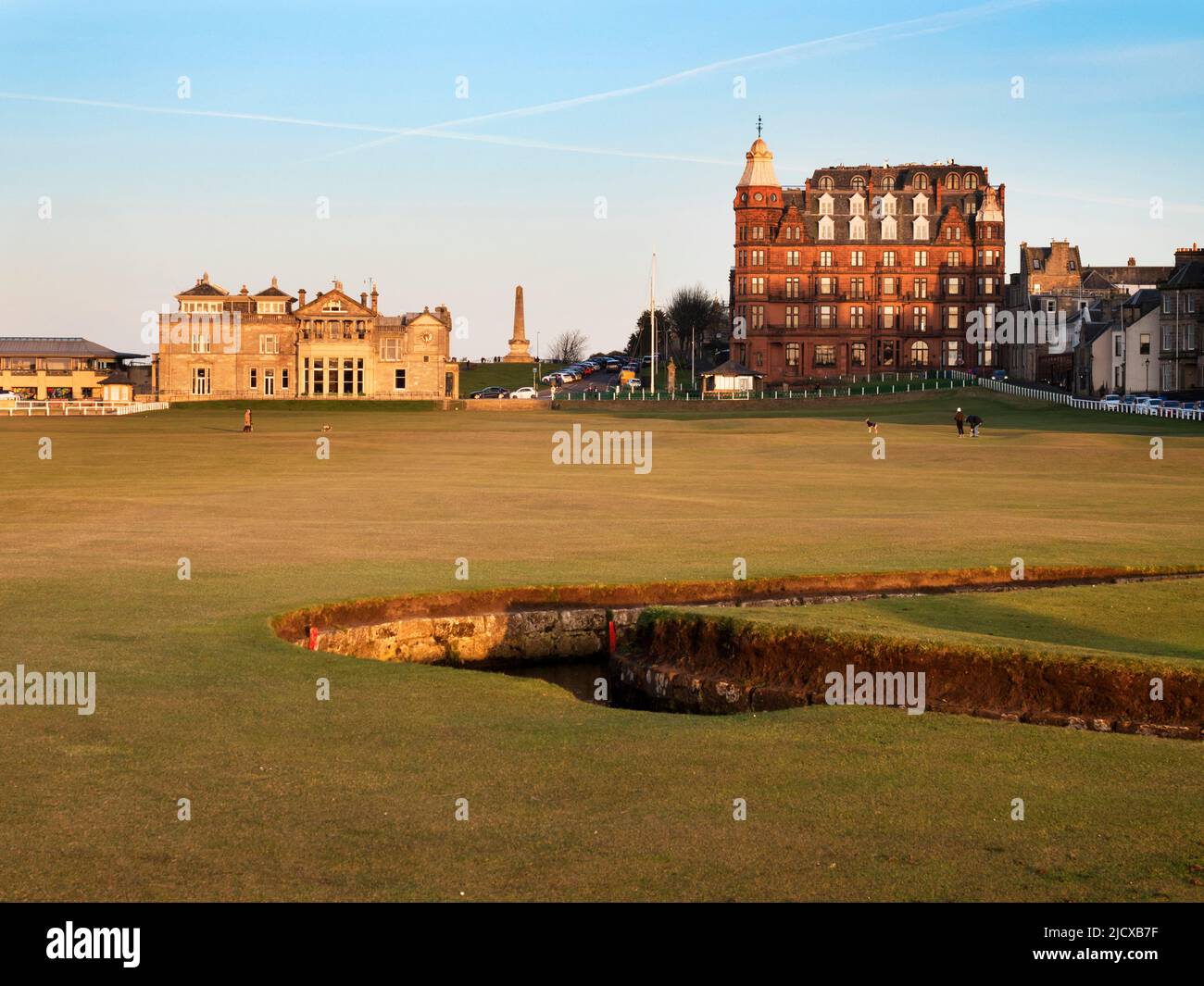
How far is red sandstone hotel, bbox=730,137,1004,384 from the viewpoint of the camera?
15762 centimetres

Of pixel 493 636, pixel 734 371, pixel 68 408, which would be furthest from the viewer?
pixel 734 371

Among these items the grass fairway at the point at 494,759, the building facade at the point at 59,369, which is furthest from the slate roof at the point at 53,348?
the grass fairway at the point at 494,759

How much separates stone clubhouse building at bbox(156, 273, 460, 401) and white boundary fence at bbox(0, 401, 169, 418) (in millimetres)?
21939

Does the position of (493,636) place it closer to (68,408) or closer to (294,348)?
(68,408)

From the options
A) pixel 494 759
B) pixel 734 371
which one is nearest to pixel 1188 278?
pixel 734 371

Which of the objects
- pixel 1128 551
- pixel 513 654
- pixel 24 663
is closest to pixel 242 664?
pixel 24 663

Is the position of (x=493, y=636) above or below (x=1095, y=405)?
below

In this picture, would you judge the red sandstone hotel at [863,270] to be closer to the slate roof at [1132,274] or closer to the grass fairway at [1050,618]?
the slate roof at [1132,274]

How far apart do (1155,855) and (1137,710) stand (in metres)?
6.26

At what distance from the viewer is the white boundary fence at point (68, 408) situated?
12694 cm

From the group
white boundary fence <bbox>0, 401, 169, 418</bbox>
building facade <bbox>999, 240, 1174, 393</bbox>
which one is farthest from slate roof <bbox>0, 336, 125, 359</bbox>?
building facade <bbox>999, 240, 1174, 393</bbox>

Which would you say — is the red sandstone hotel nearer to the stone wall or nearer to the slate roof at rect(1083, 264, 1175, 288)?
the slate roof at rect(1083, 264, 1175, 288)

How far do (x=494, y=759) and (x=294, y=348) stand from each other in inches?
5757

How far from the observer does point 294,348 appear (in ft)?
511
